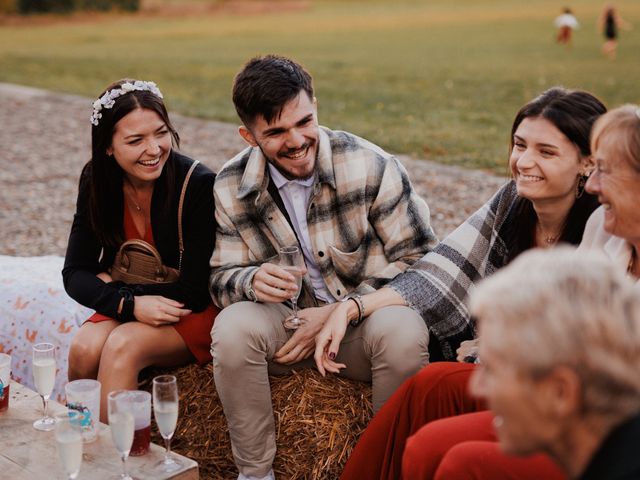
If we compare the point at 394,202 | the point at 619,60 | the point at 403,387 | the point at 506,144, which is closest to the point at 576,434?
the point at 403,387

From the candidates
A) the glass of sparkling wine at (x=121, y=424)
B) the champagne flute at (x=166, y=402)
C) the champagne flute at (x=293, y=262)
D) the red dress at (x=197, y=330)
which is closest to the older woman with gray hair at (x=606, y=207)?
the champagne flute at (x=166, y=402)

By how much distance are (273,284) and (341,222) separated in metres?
0.51

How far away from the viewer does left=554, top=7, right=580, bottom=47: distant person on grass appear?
2525 centimetres

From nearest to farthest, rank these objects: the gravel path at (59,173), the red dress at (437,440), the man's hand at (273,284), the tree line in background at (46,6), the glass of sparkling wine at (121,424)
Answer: the red dress at (437,440) < the glass of sparkling wine at (121,424) < the man's hand at (273,284) < the gravel path at (59,173) < the tree line in background at (46,6)

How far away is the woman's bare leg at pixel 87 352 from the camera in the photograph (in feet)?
13.1

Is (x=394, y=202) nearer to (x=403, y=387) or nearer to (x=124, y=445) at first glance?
(x=403, y=387)

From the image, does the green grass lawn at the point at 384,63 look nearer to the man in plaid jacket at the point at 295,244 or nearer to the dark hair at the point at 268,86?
the man in plaid jacket at the point at 295,244

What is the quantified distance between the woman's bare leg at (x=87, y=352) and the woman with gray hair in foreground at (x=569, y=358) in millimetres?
2571

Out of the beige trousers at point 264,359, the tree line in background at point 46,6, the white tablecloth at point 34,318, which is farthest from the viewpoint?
the tree line in background at point 46,6

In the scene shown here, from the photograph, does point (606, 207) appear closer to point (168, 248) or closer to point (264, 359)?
point (264, 359)

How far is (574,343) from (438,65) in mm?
21470

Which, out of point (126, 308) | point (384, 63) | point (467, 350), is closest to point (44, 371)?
point (126, 308)

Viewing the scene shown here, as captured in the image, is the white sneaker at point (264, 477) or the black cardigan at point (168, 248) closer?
the white sneaker at point (264, 477)

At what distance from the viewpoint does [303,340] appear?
384 centimetres
